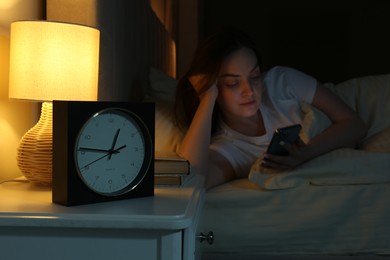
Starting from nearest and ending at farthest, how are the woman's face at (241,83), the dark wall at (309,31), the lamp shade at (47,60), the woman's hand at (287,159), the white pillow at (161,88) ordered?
the lamp shade at (47,60)
the woman's hand at (287,159)
the woman's face at (241,83)
the white pillow at (161,88)
the dark wall at (309,31)

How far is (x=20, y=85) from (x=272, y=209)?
0.74m

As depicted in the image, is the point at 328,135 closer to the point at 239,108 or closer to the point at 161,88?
the point at 239,108

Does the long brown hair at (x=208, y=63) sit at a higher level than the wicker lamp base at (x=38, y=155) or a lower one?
higher

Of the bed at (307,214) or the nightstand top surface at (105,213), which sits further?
the bed at (307,214)

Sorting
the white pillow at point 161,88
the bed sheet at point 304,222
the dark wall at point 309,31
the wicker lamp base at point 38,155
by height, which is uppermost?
the dark wall at point 309,31

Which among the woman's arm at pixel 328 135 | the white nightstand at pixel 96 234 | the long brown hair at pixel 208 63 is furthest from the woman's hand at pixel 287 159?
the white nightstand at pixel 96 234

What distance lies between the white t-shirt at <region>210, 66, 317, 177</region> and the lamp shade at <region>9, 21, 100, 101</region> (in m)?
0.82

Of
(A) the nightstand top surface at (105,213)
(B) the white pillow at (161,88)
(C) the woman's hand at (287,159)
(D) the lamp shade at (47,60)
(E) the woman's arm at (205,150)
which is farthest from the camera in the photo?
(B) the white pillow at (161,88)

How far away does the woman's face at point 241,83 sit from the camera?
5.59 ft

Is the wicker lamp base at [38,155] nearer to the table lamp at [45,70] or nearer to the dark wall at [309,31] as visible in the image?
the table lamp at [45,70]

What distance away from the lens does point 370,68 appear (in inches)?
181

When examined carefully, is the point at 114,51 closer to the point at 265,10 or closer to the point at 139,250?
the point at 139,250

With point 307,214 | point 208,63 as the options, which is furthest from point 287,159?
point 208,63

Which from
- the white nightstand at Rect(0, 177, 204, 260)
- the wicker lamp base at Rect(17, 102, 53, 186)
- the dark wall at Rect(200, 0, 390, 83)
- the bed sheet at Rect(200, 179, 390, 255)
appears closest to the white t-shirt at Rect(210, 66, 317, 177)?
the bed sheet at Rect(200, 179, 390, 255)
